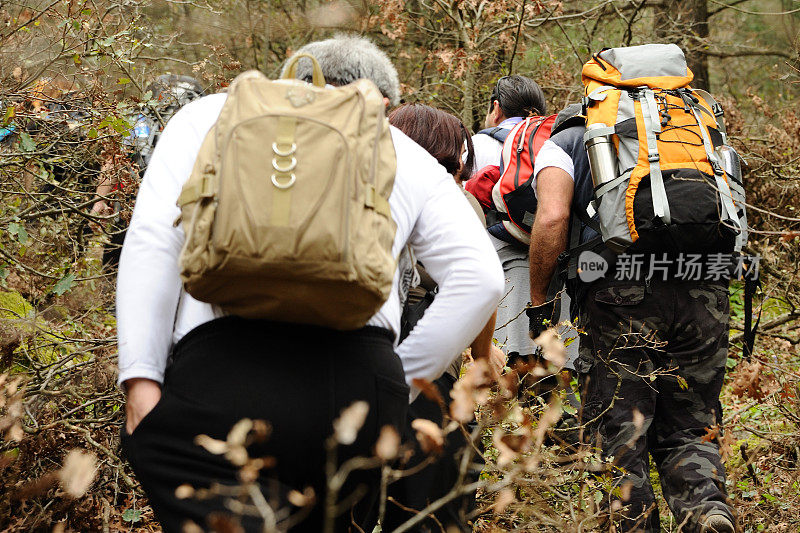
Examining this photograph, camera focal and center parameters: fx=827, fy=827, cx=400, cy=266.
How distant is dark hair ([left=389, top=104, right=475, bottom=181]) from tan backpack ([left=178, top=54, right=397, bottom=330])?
1.39 meters

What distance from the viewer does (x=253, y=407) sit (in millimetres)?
1742

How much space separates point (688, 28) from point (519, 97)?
4.55 meters

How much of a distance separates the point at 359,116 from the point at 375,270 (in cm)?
33

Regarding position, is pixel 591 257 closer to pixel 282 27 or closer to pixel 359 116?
pixel 359 116

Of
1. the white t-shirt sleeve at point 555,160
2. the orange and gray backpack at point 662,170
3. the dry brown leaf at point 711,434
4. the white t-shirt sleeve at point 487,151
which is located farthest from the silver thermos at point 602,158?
the white t-shirt sleeve at point 487,151

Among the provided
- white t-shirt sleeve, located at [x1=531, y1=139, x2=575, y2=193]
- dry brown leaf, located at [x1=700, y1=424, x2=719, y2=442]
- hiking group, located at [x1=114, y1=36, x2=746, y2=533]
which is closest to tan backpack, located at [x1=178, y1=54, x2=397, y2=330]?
hiking group, located at [x1=114, y1=36, x2=746, y2=533]

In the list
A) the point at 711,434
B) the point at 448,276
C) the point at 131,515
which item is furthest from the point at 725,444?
the point at 131,515

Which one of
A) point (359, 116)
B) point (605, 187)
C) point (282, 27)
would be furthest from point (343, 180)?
point (282, 27)

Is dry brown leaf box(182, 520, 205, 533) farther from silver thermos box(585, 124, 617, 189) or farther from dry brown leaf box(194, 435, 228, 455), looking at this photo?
silver thermos box(585, 124, 617, 189)

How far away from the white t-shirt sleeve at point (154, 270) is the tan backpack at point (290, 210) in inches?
6.5

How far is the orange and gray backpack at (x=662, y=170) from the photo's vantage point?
3.30m

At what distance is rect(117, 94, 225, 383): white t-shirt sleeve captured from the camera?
72.2 inches

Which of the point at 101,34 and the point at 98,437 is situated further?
the point at 101,34

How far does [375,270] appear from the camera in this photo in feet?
5.51
